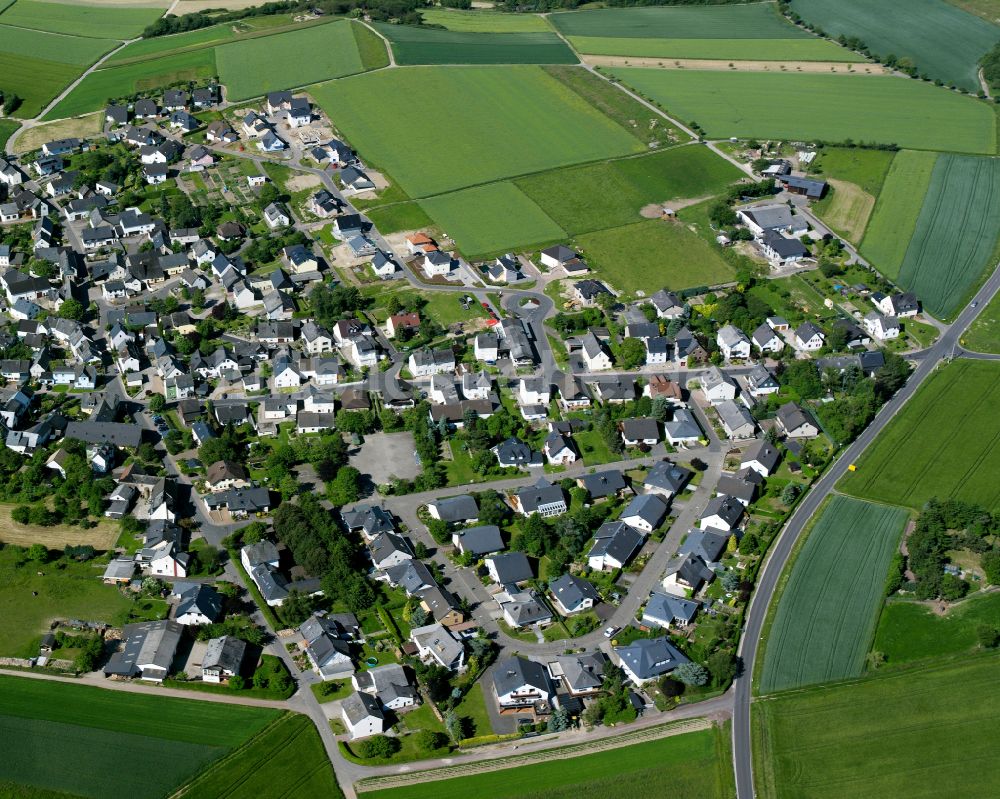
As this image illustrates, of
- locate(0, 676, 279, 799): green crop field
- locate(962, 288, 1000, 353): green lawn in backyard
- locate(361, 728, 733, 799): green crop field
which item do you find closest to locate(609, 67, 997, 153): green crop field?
locate(962, 288, 1000, 353): green lawn in backyard

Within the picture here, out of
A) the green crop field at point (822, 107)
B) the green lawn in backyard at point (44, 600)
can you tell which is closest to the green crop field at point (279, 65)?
the green crop field at point (822, 107)

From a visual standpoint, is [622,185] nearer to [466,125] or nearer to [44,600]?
[466,125]

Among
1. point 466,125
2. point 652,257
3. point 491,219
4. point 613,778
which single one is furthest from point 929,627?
point 466,125

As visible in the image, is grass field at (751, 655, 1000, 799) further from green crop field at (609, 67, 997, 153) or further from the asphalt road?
green crop field at (609, 67, 997, 153)

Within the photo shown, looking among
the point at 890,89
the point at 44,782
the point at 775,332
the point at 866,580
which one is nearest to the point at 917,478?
the point at 866,580

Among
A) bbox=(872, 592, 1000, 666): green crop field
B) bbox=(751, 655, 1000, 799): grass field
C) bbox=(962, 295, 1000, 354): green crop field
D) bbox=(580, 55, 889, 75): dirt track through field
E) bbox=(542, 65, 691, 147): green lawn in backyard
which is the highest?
bbox=(580, 55, 889, 75): dirt track through field
